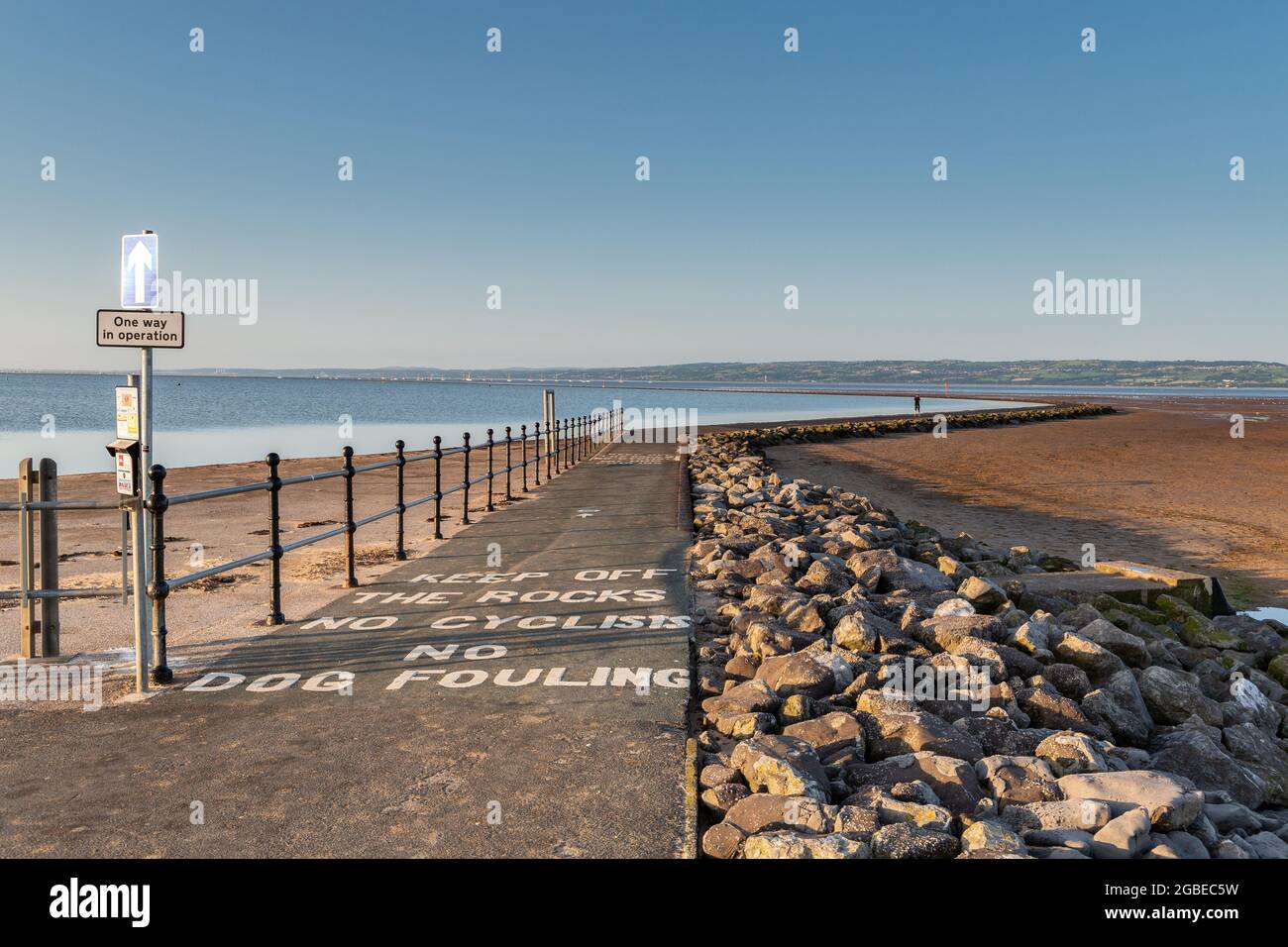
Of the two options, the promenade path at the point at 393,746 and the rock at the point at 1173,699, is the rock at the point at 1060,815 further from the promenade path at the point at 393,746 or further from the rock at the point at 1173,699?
the rock at the point at 1173,699

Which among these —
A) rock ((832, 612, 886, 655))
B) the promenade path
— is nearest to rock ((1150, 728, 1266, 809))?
rock ((832, 612, 886, 655))

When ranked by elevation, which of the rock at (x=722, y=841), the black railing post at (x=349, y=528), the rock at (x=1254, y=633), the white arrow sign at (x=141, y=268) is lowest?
the rock at (x=1254, y=633)

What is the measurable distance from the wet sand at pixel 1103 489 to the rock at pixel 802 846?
33.2 feet

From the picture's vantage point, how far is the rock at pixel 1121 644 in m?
6.59

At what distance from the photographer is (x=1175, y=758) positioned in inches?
194

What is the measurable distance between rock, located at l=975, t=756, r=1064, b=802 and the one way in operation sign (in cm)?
514

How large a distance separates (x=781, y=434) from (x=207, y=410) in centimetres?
6019

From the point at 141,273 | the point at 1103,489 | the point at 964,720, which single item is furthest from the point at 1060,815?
the point at 1103,489

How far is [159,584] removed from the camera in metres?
5.46

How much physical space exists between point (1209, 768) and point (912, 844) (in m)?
2.49

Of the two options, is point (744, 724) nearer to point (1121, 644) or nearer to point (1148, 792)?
point (1148, 792)

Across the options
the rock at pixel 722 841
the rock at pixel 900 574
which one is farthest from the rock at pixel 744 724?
the rock at pixel 900 574
